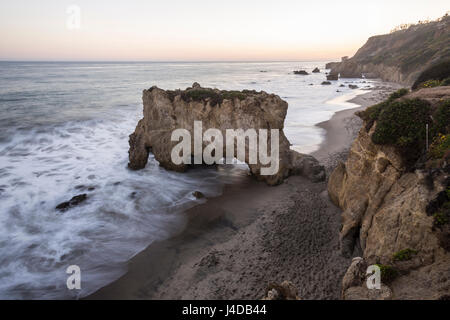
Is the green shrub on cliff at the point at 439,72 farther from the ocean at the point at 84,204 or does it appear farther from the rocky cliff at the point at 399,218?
the ocean at the point at 84,204

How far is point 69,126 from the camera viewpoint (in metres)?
33.6

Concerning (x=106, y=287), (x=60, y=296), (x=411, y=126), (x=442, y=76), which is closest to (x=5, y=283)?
(x=60, y=296)

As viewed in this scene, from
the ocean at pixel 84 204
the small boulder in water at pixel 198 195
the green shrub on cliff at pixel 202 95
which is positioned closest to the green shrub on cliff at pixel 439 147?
the ocean at pixel 84 204

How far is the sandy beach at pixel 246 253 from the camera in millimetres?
9570

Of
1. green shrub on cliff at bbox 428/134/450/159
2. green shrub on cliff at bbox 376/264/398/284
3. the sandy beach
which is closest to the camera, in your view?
green shrub on cliff at bbox 376/264/398/284

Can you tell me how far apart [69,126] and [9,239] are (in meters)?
23.6

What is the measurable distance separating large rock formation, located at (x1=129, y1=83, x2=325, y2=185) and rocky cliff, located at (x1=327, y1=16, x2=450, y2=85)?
24.1 meters

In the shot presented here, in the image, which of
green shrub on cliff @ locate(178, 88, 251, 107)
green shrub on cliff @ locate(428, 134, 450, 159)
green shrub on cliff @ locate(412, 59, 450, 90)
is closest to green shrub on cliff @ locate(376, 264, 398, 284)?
green shrub on cliff @ locate(428, 134, 450, 159)

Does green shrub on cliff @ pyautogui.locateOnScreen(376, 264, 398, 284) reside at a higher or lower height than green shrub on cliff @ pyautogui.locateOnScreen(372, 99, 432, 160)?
lower

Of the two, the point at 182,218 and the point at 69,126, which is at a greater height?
the point at 69,126

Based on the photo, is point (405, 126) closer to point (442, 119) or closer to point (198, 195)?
point (442, 119)

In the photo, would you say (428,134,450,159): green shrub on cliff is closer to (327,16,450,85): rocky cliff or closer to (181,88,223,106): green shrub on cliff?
(181,88,223,106): green shrub on cliff

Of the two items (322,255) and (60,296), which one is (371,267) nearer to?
(322,255)

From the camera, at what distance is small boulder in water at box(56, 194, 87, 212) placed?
15.6 m
